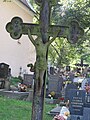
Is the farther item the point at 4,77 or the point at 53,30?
the point at 4,77

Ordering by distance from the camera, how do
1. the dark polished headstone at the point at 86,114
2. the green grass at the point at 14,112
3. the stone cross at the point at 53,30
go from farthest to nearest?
the green grass at the point at 14,112, the dark polished headstone at the point at 86,114, the stone cross at the point at 53,30

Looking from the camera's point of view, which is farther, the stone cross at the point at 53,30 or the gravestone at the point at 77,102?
the gravestone at the point at 77,102

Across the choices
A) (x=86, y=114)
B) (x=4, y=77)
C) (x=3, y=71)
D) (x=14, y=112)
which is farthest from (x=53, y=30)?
(x=3, y=71)

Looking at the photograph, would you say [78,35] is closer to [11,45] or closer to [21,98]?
[21,98]

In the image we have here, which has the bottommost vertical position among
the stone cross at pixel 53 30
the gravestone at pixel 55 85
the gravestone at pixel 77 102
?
the gravestone at pixel 77 102

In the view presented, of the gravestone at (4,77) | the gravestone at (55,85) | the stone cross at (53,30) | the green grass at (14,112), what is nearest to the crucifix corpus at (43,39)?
the stone cross at (53,30)

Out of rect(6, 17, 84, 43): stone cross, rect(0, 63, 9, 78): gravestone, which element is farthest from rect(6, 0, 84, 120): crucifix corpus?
rect(0, 63, 9, 78): gravestone

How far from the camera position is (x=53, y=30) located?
5.16m

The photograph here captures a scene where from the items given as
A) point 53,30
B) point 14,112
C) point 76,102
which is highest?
point 53,30

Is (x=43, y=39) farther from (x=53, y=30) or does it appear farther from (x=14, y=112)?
(x=14, y=112)

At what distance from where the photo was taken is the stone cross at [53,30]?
5.12 meters

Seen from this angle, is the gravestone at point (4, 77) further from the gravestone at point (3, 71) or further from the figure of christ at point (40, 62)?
the figure of christ at point (40, 62)

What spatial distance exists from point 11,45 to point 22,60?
2.32 metres

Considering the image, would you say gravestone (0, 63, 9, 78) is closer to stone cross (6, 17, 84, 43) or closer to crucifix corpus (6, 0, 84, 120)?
stone cross (6, 17, 84, 43)
